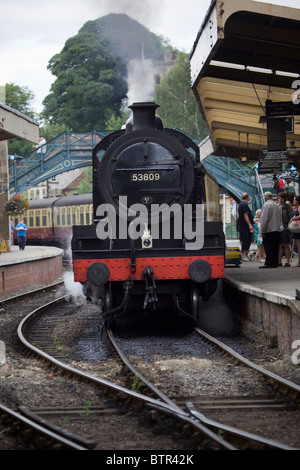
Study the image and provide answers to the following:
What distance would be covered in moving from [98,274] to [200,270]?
131cm

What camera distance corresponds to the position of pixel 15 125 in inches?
659

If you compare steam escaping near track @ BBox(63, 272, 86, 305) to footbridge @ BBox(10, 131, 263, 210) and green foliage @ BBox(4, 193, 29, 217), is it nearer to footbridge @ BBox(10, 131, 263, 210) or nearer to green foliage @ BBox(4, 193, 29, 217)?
green foliage @ BBox(4, 193, 29, 217)

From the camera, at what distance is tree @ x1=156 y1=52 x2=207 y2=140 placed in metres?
46.1

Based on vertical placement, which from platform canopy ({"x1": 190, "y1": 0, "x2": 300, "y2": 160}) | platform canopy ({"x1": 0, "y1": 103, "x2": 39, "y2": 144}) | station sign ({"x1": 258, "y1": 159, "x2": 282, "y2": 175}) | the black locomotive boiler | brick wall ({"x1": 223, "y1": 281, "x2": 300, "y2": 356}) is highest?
platform canopy ({"x1": 0, "y1": 103, "x2": 39, "y2": 144})

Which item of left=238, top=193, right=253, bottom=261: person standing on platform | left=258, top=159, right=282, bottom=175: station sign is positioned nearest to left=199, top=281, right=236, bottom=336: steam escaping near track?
left=258, top=159, right=282, bottom=175: station sign

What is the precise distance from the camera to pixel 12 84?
69188mm

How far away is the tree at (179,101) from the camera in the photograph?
46062 mm

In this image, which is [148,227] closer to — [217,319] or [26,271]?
[217,319]

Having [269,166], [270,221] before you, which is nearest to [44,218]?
[269,166]

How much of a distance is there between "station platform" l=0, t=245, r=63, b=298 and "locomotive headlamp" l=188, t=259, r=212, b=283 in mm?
6858

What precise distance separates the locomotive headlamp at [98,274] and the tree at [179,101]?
37157mm

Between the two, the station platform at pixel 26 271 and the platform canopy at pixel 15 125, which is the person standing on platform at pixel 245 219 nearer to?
the station platform at pixel 26 271

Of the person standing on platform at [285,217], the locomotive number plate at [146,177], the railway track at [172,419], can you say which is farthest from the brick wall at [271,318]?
the person standing on platform at [285,217]
